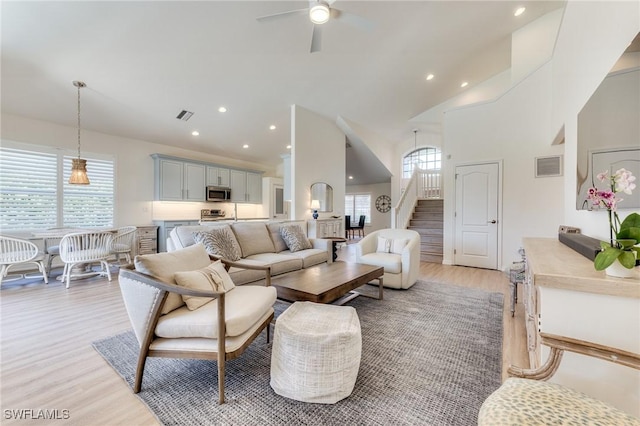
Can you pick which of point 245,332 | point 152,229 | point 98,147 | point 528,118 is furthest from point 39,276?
point 528,118

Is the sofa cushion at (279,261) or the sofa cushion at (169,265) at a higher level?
the sofa cushion at (169,265)

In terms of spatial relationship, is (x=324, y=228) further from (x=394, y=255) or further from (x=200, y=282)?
(x=200, y=282)

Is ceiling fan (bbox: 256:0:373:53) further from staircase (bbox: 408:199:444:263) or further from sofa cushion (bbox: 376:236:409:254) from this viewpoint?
staircase (bbox: 408:199:444:263)

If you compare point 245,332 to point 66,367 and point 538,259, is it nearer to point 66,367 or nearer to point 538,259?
point 66,367

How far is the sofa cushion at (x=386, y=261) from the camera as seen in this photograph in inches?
141

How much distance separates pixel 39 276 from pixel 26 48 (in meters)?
3.38

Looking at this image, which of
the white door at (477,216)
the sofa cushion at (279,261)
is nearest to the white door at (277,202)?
the sofa cushion at (279,261)

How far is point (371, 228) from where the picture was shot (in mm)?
11195

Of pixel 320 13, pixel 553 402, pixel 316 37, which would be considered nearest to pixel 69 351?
pixel 553 402

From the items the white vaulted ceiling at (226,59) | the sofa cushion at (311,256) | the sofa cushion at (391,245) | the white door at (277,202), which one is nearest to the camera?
the white vaulted ceiling at (226,59)

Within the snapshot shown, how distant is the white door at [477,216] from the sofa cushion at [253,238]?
378 cm

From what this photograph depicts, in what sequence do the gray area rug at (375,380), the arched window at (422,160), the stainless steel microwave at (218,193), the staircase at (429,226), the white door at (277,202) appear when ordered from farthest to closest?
the arched window at (422,160), the white door at (277,202), the stainless steel microwave at (218,193), the staircase at (429,226), the gray area rug at (375,380)

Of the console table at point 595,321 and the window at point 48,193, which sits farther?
the window at point 48,193

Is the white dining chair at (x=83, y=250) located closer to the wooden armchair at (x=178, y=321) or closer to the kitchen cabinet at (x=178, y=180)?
the kitchen cabinet at (x=178, y=180)
